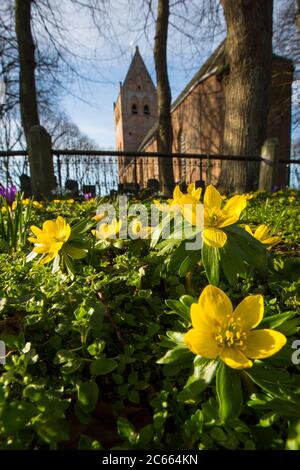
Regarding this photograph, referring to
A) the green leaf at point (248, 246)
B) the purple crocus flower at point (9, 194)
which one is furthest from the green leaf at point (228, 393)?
the purple crocus flower at point (9, 194)

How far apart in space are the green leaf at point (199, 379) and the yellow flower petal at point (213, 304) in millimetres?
100

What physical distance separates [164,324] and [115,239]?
41 centimetres

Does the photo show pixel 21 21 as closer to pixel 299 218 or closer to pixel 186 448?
pixel 299 218

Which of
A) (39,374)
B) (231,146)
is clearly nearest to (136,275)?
(39,374)

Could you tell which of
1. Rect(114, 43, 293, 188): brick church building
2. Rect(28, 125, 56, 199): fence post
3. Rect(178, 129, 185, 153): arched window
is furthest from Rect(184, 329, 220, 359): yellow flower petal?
Rect(178, 129, 185, 153): arched window

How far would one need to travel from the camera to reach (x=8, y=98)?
58.2ft

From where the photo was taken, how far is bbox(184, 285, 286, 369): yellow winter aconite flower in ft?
2.25

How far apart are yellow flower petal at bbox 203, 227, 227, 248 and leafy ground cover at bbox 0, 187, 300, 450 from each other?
1.4 inches

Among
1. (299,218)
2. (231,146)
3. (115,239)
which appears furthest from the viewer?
(231,146)

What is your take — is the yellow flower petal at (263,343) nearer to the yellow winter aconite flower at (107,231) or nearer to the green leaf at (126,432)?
the green leaf at (126,432)

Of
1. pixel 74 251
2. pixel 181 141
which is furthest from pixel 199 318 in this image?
pixel 181 141

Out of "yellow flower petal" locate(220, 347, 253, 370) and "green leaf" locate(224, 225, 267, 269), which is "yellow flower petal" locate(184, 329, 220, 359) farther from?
"green leaf" locate(224, 225, 267, 269)

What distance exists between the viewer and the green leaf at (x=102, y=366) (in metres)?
0.77

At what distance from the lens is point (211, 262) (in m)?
0.90
